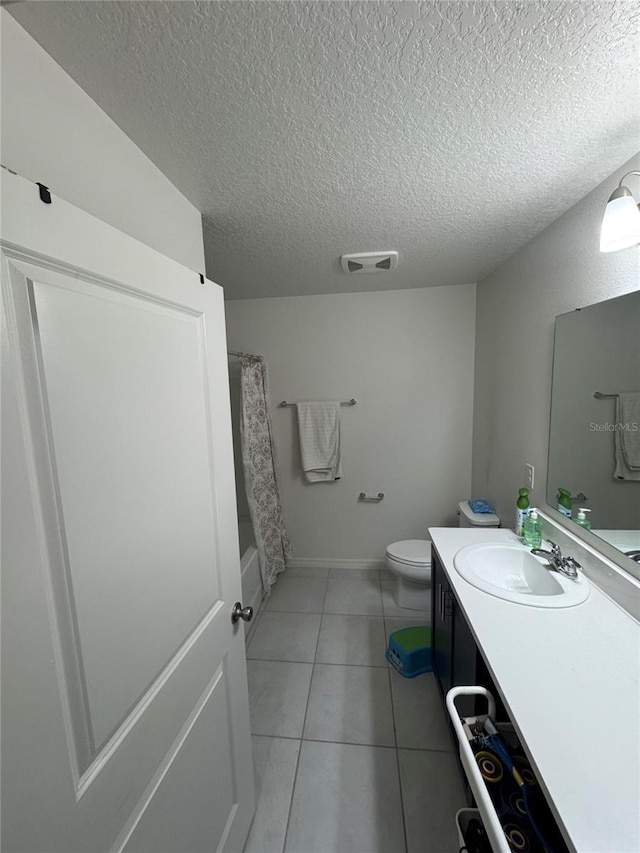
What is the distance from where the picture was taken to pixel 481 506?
2266 mm

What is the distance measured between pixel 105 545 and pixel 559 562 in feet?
5.15

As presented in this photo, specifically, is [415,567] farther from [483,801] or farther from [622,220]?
[622,220]

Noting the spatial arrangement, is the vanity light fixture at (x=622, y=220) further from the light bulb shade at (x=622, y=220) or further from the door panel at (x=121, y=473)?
the door panel at (x=121, y=473)

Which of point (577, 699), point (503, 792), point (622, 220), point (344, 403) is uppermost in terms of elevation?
point (622, 220)

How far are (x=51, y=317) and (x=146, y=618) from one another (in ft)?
2.03

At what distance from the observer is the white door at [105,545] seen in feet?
1.57

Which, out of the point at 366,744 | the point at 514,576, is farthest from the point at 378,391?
the point at 366,744

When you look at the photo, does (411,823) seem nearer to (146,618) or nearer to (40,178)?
(146,618)

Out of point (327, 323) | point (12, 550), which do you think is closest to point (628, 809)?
point (12, 550)

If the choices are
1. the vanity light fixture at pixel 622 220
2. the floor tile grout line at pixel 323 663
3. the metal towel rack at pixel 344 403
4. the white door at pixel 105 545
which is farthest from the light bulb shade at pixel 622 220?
the floor tile grout line at pixel 323 663

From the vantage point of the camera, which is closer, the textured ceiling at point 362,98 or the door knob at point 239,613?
the textured ceiling at point 362,98

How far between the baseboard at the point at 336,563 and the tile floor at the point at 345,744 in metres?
0.56

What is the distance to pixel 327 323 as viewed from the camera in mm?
2719

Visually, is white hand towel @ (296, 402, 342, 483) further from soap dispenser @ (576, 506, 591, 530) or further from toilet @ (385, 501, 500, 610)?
soap dispenser @ (576, 506, 591, 530)
